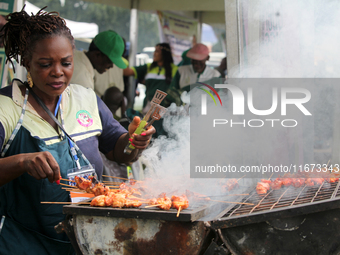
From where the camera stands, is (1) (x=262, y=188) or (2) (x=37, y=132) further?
(1) (x=262, y=188)

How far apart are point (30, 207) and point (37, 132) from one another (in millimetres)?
466

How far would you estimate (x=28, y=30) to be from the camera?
203 centimetres

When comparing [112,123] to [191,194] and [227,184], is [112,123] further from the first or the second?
[227,184]

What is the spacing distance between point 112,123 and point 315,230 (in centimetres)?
158

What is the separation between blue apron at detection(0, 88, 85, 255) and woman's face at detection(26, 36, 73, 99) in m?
0.31

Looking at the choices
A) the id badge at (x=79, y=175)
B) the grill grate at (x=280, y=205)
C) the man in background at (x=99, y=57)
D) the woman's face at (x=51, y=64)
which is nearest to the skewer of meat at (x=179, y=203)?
the grill grate at (x=280, y=205)

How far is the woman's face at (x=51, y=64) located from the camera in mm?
2016

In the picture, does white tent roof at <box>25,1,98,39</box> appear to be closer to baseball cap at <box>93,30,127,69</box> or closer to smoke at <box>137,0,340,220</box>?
baseball cap at <box>93,30,127,69</box>

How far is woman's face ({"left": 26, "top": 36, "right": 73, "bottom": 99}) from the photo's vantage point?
202 cm

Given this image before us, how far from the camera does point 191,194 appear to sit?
2.34 meters

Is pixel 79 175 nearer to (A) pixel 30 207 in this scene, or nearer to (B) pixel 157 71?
(A) pixel 30 207

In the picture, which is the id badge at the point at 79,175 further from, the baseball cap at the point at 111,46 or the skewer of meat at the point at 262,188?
the baseball cap at the point at 111,46

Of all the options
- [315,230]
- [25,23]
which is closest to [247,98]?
[315,230]

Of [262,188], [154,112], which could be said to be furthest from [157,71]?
[154,112]
